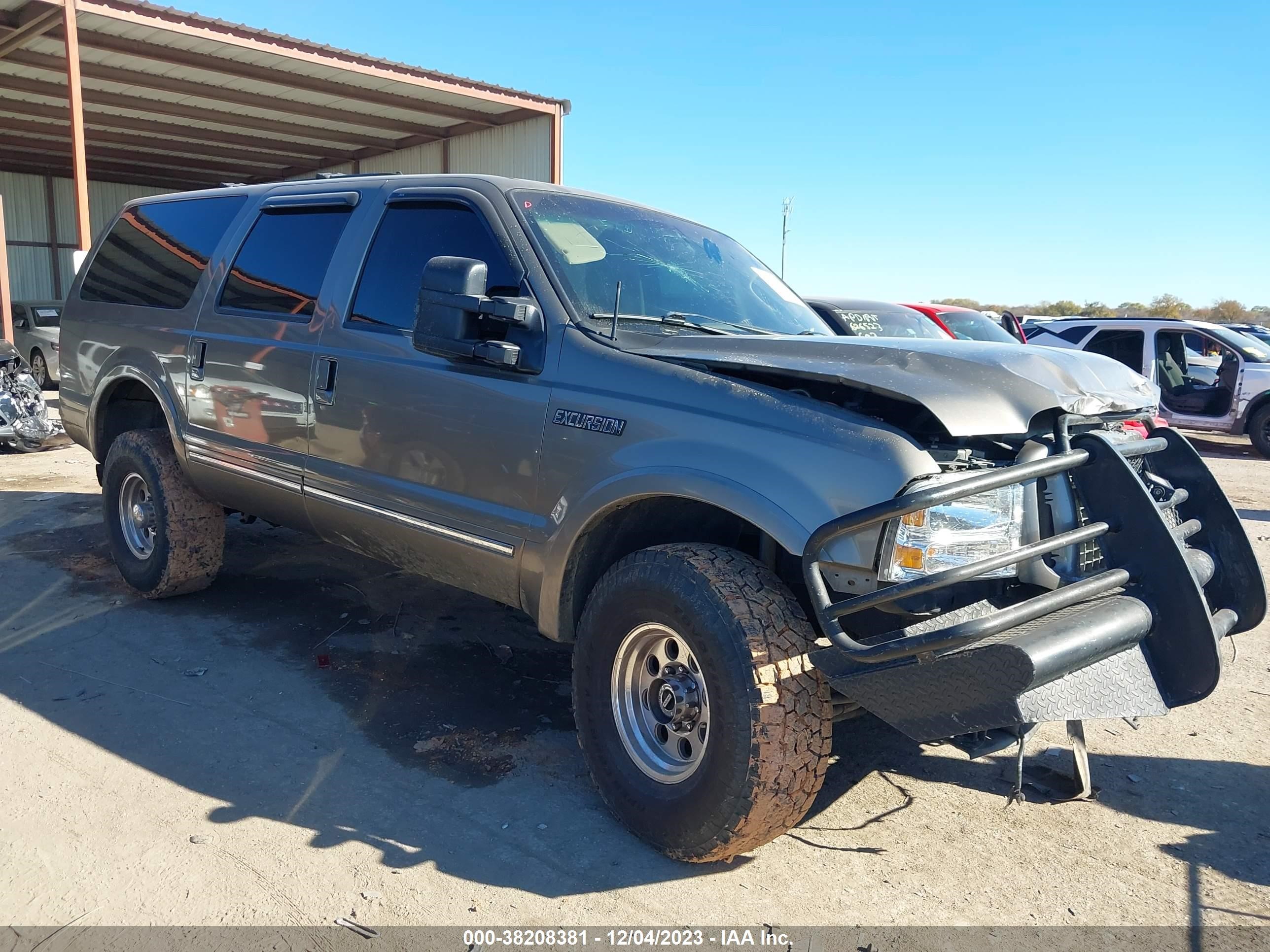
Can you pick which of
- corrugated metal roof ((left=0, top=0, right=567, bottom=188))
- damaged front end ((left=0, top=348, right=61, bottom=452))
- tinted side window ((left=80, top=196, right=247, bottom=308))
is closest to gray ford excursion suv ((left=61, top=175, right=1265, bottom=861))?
tinted side window ((left=80, top=196, right=247, bottom=308))

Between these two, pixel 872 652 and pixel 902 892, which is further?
pixel 902 892

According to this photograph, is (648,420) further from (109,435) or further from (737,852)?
(109,435)

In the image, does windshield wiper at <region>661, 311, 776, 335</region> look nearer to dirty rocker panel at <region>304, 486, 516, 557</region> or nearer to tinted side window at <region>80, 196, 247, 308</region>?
dirty rocker panel at <region>304, 486, 516, 557</region>

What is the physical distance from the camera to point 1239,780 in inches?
137

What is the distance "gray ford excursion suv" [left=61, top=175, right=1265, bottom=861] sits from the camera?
247 cm

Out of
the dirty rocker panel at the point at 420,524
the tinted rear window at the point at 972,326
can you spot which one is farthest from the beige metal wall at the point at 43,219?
the dirty rocker panel at the point at 420,524

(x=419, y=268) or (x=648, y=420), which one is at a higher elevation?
(x=419, y=268)

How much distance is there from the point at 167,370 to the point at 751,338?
3220 millimetres

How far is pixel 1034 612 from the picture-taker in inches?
95.4

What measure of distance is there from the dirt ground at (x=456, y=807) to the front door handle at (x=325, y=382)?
121 cm

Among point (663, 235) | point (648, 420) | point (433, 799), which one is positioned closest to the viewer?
point (648, 420)

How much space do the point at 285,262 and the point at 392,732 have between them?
2181mm

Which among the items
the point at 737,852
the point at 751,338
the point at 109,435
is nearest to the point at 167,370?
the point at 109,435

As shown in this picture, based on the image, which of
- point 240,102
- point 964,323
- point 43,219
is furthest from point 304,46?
point 43,219
